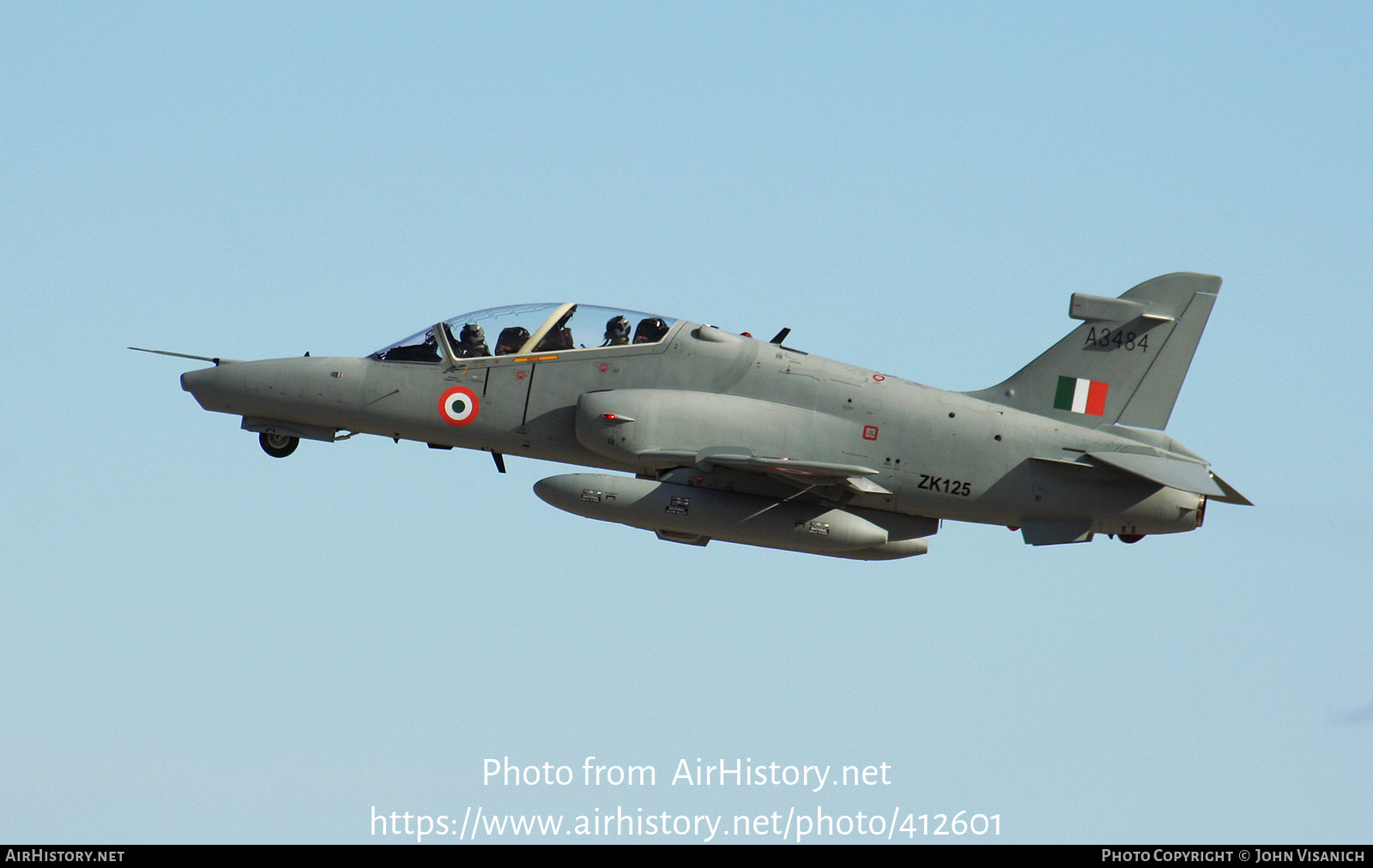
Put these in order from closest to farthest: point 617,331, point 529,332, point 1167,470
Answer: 1. point 1167,470
2. point 617,331
3. point 529,332

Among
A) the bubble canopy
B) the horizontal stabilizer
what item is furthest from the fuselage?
the horizontal stabilizer

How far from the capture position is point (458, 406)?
862 inches

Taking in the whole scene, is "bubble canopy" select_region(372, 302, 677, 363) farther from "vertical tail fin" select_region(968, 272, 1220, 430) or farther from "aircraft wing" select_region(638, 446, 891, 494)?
"vertical tail fin" select_region(968, 272, 1220, 430)

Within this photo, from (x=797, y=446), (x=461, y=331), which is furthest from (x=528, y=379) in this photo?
(x=797, y=446)

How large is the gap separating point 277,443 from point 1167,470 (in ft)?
41.3

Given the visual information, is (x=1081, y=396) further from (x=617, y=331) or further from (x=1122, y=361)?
(x=617, y=331)

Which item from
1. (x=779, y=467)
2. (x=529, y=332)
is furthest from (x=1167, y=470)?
(x=529, y=332)

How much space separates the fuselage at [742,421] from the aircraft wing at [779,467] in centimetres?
8

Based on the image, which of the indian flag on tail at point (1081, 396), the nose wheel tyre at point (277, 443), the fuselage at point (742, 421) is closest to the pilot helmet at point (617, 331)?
the fuselage at point (742, 421)

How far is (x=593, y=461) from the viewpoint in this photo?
22.0 m

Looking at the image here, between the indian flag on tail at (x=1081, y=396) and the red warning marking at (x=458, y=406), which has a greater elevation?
the indian flag on tail at (x=1081, y=396)

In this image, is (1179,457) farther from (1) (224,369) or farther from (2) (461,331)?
(1) (224,369)

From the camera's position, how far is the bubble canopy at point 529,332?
21859 millimetres

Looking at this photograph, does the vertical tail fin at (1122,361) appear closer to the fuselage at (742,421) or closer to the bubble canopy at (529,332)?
the fuselage at (742,421)
